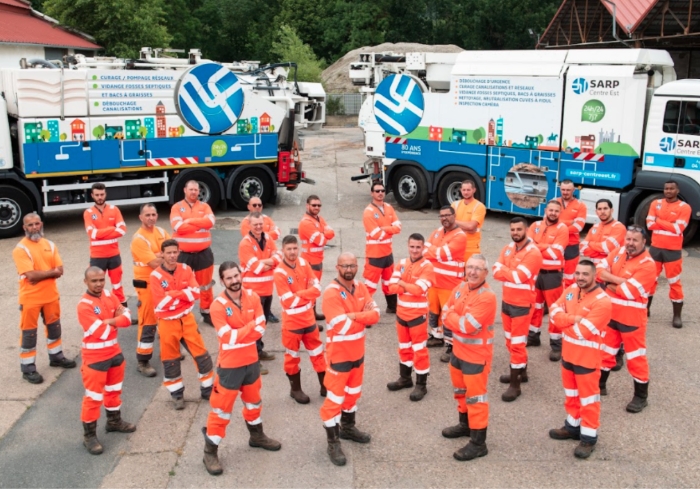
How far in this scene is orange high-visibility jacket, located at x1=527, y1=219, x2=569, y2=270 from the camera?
27.4ft

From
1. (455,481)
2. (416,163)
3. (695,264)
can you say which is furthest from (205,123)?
(455,481)

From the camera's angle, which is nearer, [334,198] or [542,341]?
[542,341]

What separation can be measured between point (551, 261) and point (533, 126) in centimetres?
609

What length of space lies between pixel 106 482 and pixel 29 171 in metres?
9.06

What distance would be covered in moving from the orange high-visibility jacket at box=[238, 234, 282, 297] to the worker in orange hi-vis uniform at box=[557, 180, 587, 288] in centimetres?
372

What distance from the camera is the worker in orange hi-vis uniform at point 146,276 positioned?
8055 mm

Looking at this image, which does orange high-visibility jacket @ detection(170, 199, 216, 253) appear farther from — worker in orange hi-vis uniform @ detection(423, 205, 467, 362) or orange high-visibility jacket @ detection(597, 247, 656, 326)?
orange high-visibility jacket @ detection(597, 247, 656, 326)

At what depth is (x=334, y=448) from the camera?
6.21 metres

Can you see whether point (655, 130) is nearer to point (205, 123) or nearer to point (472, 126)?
point (472, 126)

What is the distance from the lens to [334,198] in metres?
17.9

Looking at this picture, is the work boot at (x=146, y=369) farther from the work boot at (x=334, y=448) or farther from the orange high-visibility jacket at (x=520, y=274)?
the orange high-visibility jacket at (x=520, y=274)

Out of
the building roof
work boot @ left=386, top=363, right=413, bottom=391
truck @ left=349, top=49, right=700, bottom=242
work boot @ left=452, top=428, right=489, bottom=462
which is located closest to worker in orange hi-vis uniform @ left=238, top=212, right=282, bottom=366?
work boot @ left=386, top=363, right=413, bottom=391

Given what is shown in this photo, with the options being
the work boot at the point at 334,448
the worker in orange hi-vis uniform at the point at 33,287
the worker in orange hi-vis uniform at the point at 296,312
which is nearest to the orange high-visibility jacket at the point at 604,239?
the worker in orange hi-vis uniform at the point at 296,312

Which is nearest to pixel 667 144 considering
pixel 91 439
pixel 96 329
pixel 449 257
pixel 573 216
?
pixel 573 216
